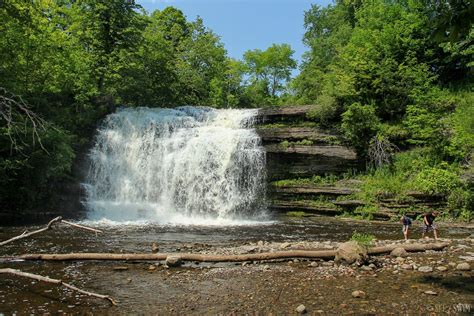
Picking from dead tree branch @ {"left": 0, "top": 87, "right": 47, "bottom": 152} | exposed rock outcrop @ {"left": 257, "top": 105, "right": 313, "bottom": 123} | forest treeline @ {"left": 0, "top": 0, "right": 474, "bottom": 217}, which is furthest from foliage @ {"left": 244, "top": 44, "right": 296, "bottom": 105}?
dead tree branch @ {"left": 0, "top": 87, "right": 47, "bottom": 152}

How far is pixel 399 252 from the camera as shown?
980cm

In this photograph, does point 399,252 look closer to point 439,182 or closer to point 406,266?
point 406,266

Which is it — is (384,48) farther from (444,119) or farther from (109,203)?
(109,203)

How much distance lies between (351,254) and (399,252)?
1791mm

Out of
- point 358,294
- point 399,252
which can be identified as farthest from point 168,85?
point 358,294

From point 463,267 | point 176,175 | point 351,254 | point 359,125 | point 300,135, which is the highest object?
point 359,125

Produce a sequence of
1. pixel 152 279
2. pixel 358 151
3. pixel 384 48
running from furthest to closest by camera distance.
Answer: pixel 384 48 → pixel 358 151 → pixel 152 279

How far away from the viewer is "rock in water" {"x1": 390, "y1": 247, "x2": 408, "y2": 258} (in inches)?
384

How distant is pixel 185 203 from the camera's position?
868 inches

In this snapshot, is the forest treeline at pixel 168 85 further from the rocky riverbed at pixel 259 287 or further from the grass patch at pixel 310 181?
the rocky riverbed at pixel 259 287

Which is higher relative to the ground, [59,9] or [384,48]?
[59,9]

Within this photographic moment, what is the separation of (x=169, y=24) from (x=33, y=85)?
32500 mm

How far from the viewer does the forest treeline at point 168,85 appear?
19078mm

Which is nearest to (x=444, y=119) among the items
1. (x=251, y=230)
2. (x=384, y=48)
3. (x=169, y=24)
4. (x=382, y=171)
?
(x=382, y=171)
